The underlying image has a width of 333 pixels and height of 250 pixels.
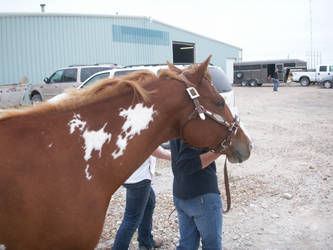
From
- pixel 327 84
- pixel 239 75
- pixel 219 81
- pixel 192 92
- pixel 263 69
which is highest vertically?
pixel 263 69

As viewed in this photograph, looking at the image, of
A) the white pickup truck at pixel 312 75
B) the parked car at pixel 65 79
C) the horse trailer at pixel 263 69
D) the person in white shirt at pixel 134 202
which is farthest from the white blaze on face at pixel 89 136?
the horse trailer at pixel 263 69

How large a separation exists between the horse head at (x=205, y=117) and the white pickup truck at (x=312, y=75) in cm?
3019

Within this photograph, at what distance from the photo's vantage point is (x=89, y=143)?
1866 mm

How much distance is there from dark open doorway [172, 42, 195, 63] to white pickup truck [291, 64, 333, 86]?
35.6 ft

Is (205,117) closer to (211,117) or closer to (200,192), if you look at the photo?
(211,117)

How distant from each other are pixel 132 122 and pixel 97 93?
0.99 feet

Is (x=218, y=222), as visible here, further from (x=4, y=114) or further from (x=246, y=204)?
(x=246, y=204)

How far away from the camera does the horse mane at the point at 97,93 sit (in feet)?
6.19

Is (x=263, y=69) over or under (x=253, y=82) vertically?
over

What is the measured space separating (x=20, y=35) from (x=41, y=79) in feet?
8.69

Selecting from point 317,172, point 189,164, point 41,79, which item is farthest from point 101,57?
point 189,164

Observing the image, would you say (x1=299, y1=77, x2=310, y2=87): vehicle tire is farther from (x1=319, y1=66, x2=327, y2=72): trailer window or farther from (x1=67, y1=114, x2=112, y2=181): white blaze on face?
(x1=67, y1=114, x2=112, y2=181): white blaze on face

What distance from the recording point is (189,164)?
7.61ft

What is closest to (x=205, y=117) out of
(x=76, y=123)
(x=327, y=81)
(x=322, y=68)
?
(x=76, y=123)
